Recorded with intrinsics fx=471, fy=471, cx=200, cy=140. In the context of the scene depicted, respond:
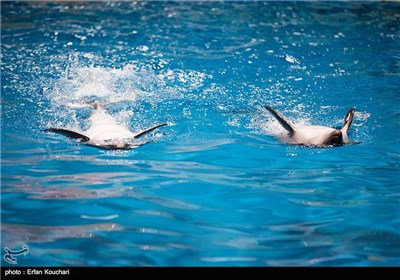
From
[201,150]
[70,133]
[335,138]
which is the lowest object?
[201,150]

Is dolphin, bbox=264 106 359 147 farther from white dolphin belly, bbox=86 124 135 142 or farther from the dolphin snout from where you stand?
white dolphin belly, bbox=86 124 135 142

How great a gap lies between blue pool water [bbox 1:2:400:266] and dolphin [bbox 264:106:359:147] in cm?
12

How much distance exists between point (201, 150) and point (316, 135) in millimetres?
1223

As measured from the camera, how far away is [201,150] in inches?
199

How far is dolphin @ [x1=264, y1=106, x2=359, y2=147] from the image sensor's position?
4.74 meters

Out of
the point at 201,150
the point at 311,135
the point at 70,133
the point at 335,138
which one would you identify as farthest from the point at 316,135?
the point at 70,133

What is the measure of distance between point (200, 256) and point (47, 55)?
6.95 m

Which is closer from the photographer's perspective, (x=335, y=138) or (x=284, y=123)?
(x=335, y=138)

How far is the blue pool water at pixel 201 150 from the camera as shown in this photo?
3225 mm

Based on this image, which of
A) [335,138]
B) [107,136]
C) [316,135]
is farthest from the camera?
[316,135]

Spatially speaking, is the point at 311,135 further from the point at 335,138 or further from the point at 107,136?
the point at 107,136

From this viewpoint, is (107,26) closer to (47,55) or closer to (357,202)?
(47,55)

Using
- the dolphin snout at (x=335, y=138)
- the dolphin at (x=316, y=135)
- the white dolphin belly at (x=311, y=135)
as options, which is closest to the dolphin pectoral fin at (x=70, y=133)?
the dolphin at (x=316, y=135)
